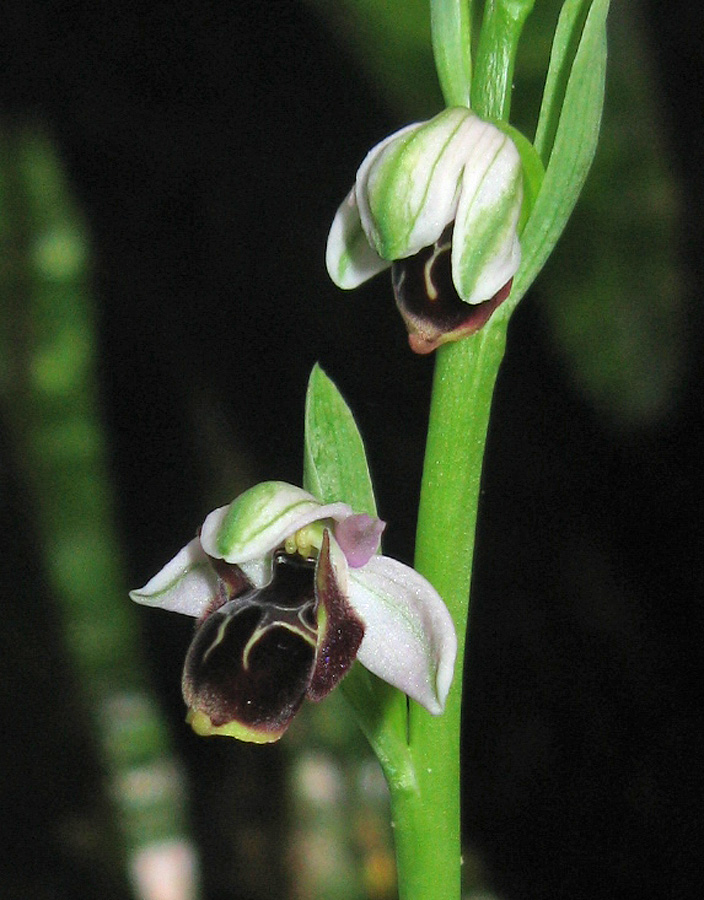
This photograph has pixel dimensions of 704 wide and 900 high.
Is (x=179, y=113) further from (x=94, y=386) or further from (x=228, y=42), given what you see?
(x=94, y=386)

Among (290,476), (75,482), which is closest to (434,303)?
(75,482)

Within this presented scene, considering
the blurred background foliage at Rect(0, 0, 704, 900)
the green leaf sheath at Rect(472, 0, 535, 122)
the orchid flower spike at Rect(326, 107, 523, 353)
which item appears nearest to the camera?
the orchid flower spike at Rect(326, 107, 523, 353)

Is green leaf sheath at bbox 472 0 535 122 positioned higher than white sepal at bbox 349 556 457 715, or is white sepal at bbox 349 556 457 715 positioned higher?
green leaf sheath at bbox 472 0 535 122

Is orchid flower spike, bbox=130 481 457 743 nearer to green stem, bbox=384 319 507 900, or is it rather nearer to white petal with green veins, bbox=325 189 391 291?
green stem, bbox=384 319 507 900

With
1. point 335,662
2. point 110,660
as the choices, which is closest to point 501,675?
point 110,660

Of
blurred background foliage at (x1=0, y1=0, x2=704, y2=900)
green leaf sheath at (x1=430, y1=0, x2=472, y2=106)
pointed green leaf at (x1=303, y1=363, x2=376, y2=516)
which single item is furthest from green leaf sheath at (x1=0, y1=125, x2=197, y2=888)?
green leaf sheath at (x1=430, y1=0, x2=472, y2=106)

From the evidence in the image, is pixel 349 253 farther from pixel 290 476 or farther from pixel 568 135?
pixel 290 476
